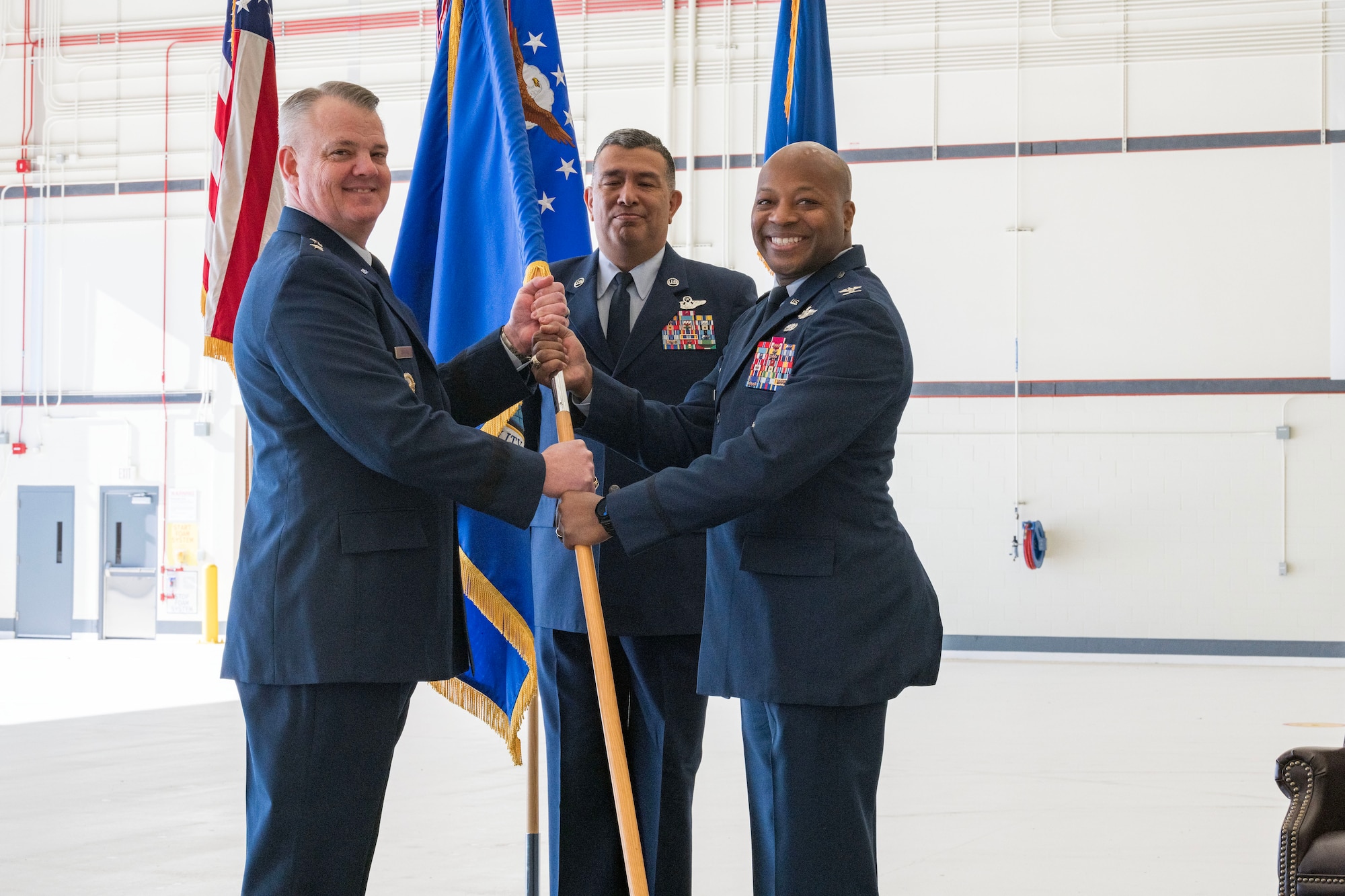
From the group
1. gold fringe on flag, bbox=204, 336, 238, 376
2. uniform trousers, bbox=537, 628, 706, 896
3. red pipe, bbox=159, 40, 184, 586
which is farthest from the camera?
red pipe, bbox=159, 40, 184, 586

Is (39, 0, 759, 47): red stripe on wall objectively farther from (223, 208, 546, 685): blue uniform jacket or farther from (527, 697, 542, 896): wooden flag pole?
(223, 208, 546, 685): blue uniform jacket

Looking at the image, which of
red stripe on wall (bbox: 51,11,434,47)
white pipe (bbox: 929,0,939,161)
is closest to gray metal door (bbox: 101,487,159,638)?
red stripe on wall (bbox: 51,11,434,47)

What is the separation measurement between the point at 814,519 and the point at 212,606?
1113 cm

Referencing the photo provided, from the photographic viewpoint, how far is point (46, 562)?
12898mm

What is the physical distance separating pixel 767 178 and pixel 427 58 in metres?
10.6

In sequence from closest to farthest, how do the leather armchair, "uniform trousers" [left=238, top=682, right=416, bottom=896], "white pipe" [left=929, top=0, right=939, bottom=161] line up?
"uniform trousers" [left=238, top=682, right=416, bottom=896]
the leather armchair
"white pipe" [left=929, top=0, right=939, bottom=161]

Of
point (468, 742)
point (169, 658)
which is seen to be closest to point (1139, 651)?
point (468, 742)

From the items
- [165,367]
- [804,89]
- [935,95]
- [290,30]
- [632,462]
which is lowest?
[632,462]

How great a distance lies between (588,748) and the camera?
2885mm

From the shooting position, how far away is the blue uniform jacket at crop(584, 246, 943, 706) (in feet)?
7.45

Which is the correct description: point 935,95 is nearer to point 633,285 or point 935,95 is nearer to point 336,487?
point 633,285

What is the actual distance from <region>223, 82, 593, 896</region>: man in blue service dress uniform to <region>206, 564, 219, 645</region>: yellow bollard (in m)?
10.7

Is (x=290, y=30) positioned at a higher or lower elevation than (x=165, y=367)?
higher

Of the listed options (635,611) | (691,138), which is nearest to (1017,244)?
(691,138)
